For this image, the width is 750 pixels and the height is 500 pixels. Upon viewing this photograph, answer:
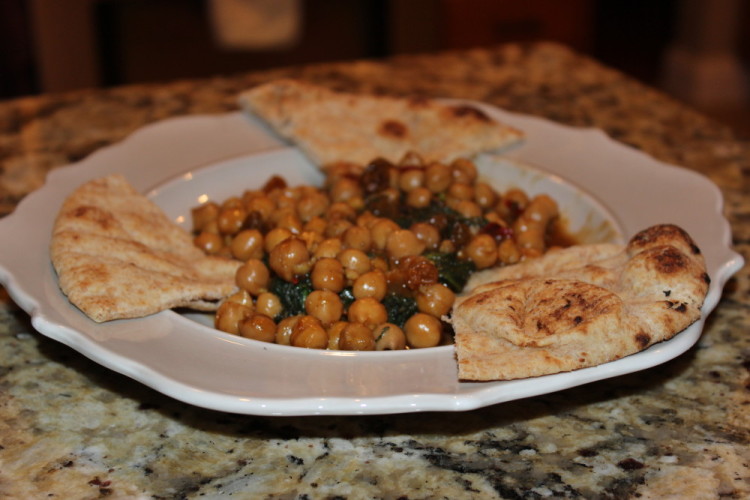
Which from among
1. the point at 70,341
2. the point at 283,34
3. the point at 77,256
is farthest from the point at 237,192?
the point at 283,34

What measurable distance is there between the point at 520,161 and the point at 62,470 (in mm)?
2284

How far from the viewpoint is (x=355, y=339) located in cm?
255

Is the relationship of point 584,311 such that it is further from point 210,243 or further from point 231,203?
point 231,203

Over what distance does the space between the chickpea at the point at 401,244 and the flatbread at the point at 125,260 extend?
0.52 metres

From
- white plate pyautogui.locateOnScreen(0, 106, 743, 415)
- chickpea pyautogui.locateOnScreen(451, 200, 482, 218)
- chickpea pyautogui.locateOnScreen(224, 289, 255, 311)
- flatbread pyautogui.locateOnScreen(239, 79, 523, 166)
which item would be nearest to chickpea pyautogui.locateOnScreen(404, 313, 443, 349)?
white plate pyautogui.locateOnScreen(0, 106, 743, 415)

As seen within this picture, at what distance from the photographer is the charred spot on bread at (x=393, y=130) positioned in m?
3.85

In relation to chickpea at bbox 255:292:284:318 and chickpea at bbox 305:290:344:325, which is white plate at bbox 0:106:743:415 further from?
chickpea at bbox 305:290:344:325

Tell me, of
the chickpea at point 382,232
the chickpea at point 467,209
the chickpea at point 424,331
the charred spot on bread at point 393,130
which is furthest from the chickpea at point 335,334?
the charred spot on bread at point 393,130

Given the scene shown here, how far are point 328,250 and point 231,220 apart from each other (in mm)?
529

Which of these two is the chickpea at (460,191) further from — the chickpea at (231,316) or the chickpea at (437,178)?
the chickpea at (231,316)

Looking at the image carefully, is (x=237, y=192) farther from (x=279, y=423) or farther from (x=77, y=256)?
(x=279, y=423)

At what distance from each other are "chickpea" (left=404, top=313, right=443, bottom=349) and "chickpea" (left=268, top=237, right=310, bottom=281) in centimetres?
43

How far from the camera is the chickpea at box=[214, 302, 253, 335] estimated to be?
2674mm

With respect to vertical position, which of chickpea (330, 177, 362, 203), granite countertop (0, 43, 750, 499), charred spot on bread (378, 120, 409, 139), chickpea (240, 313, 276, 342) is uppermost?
charred spot on bread (378, 120, 409, 139)
